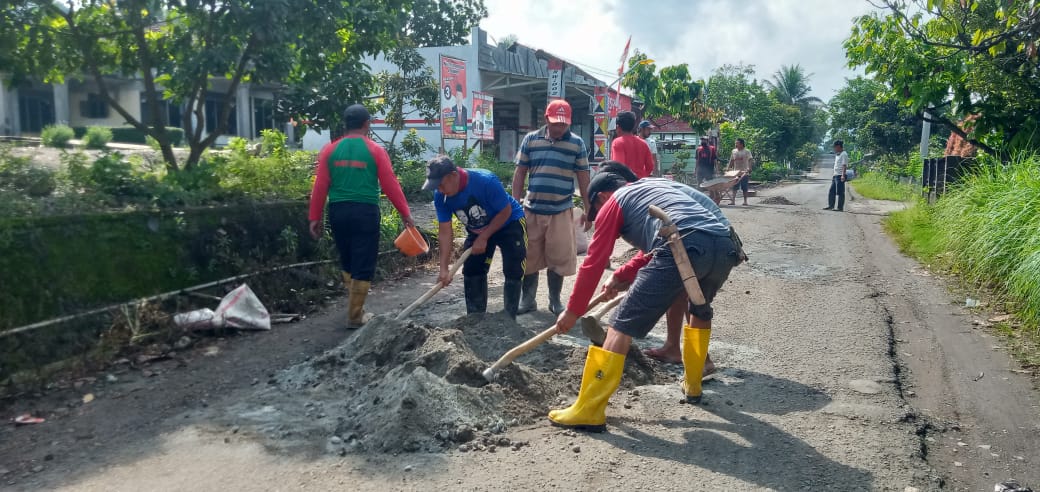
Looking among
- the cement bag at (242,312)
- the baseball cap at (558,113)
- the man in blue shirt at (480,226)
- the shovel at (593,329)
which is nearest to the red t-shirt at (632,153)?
the baseball cap at (558,113)

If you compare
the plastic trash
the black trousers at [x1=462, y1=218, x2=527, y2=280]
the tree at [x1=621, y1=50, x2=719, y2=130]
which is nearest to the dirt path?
the plastic trash

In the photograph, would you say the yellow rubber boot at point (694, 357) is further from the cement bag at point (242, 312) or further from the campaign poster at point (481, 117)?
the campaign poster at point (481, 117)

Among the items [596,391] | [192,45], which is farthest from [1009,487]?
[192,45]

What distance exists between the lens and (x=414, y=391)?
393 centimetres

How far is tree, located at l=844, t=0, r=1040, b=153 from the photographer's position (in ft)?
30.9

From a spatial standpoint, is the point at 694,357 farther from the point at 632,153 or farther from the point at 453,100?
the point at 453,100

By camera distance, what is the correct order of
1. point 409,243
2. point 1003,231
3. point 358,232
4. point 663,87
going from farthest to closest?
point 663,87 < point 1003,231 < point 409,243 < point 358,232

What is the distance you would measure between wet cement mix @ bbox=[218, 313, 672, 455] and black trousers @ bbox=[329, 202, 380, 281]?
89 centimetres

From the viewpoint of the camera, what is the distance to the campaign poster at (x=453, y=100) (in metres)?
15.1

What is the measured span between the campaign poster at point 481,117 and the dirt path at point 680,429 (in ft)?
35.9

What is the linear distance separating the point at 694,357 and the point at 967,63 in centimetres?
915

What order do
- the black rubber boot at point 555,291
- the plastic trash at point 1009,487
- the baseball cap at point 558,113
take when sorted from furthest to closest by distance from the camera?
the black rubber boot at point 555,291
the baseball cap at point 558,113
the plastic trash at point 1009,487

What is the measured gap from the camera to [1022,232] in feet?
23.7

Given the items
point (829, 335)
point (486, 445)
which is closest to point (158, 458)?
point (486, 445)
